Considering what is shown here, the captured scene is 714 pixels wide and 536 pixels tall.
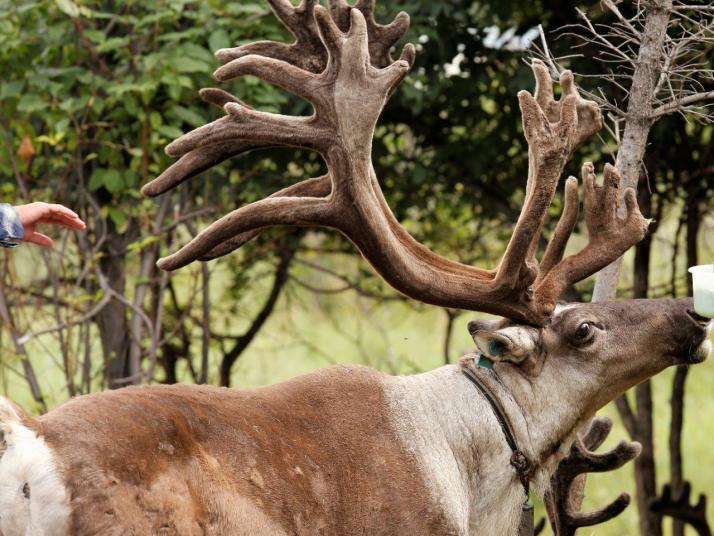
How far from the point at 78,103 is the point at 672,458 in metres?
4.37

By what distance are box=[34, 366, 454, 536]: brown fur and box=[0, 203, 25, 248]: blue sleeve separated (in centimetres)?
67

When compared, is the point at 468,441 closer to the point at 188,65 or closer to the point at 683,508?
the point at 188,65

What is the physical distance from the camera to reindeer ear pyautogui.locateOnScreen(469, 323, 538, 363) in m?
4.06

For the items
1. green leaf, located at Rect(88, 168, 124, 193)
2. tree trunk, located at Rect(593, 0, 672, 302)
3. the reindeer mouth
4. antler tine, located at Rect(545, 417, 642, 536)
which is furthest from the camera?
green leaf, located at Rect(88, 168, 124, 193)

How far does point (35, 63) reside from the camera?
648 cm

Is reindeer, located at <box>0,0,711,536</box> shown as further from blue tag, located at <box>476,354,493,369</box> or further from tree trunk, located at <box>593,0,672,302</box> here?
tree trunk, located at <box>593,0,672,302</box>

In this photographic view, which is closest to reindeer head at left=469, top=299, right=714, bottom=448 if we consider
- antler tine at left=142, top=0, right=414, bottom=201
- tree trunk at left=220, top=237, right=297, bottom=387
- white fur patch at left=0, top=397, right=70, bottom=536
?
antler tine at left=142, top=0, right=414, bottom=201

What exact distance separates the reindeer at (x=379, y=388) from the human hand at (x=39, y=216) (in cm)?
39

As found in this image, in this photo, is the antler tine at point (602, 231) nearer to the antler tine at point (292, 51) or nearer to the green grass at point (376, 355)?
the antler tine at point (292, 51)

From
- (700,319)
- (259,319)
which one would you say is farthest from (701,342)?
(259,319)

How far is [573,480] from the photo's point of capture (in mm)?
4672

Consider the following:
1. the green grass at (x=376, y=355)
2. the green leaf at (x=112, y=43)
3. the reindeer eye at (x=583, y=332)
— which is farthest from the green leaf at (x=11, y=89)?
the reindeer eye at (x=583, y=332)

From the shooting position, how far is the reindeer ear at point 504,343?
406cm

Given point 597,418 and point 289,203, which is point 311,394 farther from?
point 597,418
